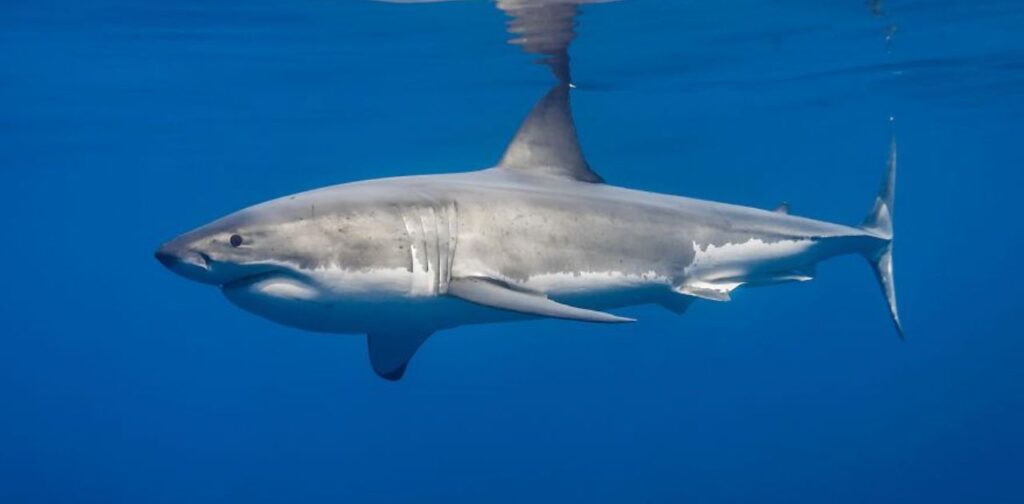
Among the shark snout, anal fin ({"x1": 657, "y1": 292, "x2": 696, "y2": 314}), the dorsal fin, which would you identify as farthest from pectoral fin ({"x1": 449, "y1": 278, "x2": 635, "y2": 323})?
the dorsal fin

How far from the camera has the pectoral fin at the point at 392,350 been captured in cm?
593

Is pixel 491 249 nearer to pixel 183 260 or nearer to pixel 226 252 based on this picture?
pixel 226 252

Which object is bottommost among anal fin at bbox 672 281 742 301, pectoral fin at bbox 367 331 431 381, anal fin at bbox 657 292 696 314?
pectoral fin at bbox 367 331 431 381

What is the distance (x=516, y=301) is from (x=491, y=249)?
22.6 inches

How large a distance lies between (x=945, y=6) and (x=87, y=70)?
16.6 meters

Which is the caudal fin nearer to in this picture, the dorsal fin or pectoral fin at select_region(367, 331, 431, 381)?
the dorsal fin

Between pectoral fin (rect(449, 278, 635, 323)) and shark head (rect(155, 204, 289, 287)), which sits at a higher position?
shark head (rect(155, 204, 289, 287))

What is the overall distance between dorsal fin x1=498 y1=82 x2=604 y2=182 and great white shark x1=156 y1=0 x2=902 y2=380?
11 mm

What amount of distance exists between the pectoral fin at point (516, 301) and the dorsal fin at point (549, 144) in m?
1.81

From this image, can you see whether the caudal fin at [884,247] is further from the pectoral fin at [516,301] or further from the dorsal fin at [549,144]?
the pectoral fin at [516,301]

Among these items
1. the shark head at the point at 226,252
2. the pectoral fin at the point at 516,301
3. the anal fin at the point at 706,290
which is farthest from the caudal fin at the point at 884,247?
the shark head at the point at 226,252

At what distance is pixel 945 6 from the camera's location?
14969mm

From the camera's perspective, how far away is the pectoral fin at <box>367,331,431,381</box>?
19.5 ft

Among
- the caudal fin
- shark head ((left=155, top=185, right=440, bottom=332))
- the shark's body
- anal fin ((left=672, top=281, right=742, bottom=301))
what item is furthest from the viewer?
the caudal fin
